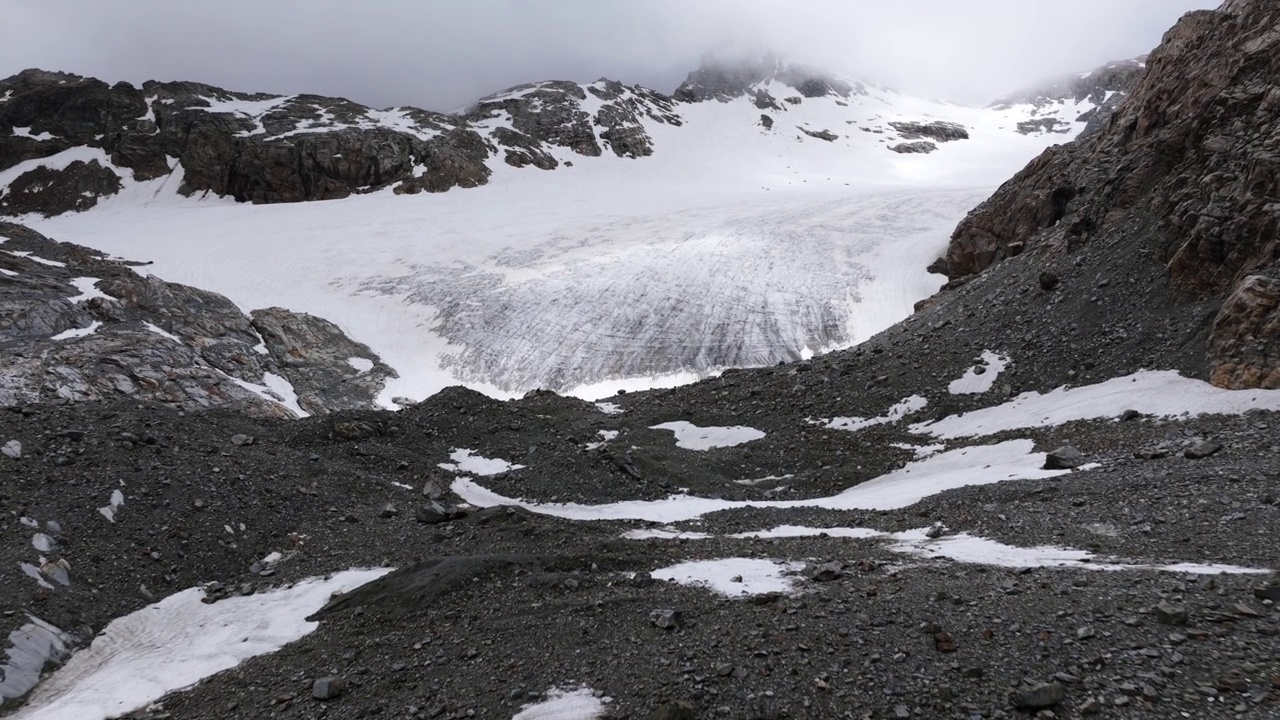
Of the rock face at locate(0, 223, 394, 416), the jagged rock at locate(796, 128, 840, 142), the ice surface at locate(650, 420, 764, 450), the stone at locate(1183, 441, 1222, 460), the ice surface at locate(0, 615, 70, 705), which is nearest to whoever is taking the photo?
the ice surface at locate(0, 615, 70, 705)

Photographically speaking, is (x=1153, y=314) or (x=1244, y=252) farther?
(x=1153, y=314)

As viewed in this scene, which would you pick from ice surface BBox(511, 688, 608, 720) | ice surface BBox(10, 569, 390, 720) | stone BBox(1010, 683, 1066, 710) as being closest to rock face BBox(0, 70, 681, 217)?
ice surface BBox(10, 569, 390, 720)

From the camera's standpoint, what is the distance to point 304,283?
141 ft

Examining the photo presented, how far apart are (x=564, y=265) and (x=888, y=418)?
27.1 meters

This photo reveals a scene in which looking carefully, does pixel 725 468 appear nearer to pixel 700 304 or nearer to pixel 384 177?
pixel 700 304

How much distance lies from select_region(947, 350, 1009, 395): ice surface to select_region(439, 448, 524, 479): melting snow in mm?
13667

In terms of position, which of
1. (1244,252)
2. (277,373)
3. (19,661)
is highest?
(1244,252)

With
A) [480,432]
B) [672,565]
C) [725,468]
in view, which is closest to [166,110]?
[480,432]

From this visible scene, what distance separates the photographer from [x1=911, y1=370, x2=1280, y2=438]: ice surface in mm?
14523

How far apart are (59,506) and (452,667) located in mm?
8893

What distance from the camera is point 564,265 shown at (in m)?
43.5

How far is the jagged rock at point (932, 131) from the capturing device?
344ft

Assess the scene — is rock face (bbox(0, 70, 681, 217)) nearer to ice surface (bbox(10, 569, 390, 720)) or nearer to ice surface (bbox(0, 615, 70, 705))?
ice surface (bbox(10, 569, 390, 720))

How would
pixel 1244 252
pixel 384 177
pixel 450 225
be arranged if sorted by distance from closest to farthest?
pixel 1244 252 → pixel 450 225 → pixel 384 177
